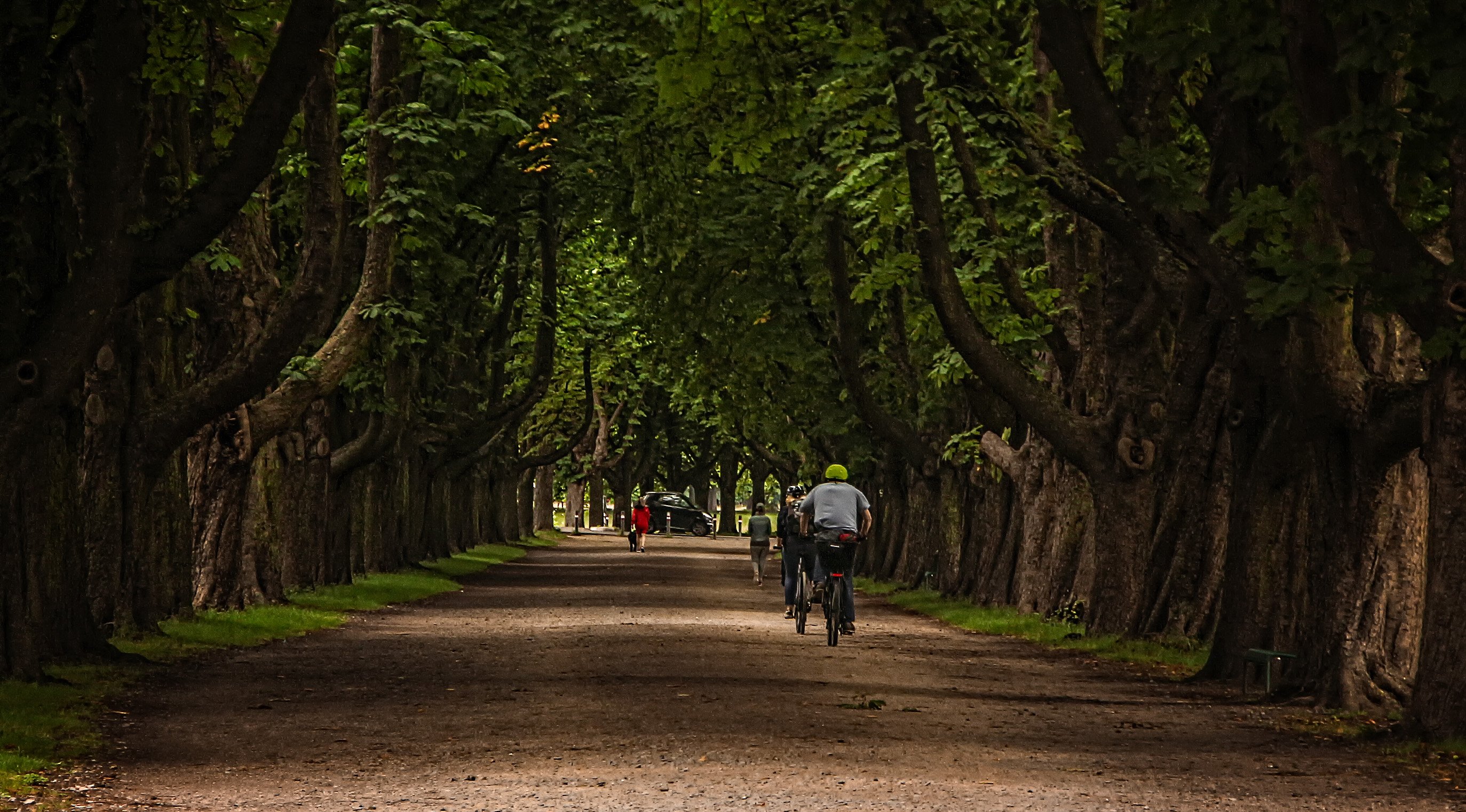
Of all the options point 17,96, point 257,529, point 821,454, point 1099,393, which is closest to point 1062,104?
point 1099,393

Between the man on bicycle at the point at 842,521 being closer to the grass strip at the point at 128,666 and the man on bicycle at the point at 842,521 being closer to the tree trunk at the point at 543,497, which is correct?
the grass strip at the point at 128,666

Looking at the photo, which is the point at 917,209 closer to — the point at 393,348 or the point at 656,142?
the point at 656,142

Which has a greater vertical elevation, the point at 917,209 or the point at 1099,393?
the point at 917,209

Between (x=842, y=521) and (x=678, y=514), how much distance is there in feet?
240

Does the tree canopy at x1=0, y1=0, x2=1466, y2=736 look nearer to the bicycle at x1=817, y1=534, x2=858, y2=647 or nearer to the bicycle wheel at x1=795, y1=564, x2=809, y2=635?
the bicycle at x1=817, y1=534, x2=858, y2=647

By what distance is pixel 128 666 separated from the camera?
17.0 metres

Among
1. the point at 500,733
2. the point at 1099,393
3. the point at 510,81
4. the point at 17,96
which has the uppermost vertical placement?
the point at 510,81

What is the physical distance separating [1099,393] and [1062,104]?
3634mm

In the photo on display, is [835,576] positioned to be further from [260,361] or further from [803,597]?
[260,361]

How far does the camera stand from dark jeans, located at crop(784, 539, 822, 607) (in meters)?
24.4

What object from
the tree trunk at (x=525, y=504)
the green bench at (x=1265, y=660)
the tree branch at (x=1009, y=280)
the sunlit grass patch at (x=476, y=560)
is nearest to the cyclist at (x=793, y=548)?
the tree branch at (x=1009, y=280)

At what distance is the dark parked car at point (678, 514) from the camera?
95500 mm

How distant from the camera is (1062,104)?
25344 millimetres

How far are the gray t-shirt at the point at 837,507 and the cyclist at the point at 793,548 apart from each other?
1.25 m
